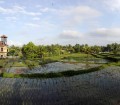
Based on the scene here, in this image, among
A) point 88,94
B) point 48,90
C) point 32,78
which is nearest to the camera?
point 88,94

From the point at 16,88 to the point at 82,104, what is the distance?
9980 mm

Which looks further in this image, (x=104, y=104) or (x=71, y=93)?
(x=71, y=93)

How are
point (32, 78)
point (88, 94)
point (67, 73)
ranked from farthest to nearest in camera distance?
point (67, 73) < point (32, 78) < point (88, 94)

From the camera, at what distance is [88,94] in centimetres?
2477

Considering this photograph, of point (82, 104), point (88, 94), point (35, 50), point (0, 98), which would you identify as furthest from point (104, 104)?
point (35, 50)

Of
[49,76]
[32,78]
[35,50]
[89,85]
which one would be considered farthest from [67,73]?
[35,50]

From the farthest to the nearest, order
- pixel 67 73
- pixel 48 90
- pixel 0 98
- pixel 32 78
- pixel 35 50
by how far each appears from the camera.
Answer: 1. pixel 35 50
2. pixel 67 73
3. pixel 32 78
4. pixel 48 90
5. pixel 0 98

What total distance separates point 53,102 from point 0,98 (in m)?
5.31

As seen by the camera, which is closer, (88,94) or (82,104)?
(82,104)

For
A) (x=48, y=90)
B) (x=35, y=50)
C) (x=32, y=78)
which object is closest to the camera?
(x=48, y=90)

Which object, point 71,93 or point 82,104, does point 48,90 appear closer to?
point 71,93

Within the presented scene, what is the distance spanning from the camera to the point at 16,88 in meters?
28.1

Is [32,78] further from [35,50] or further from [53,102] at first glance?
[35,50]

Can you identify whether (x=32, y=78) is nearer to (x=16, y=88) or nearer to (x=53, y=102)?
(x=16, y=88)
